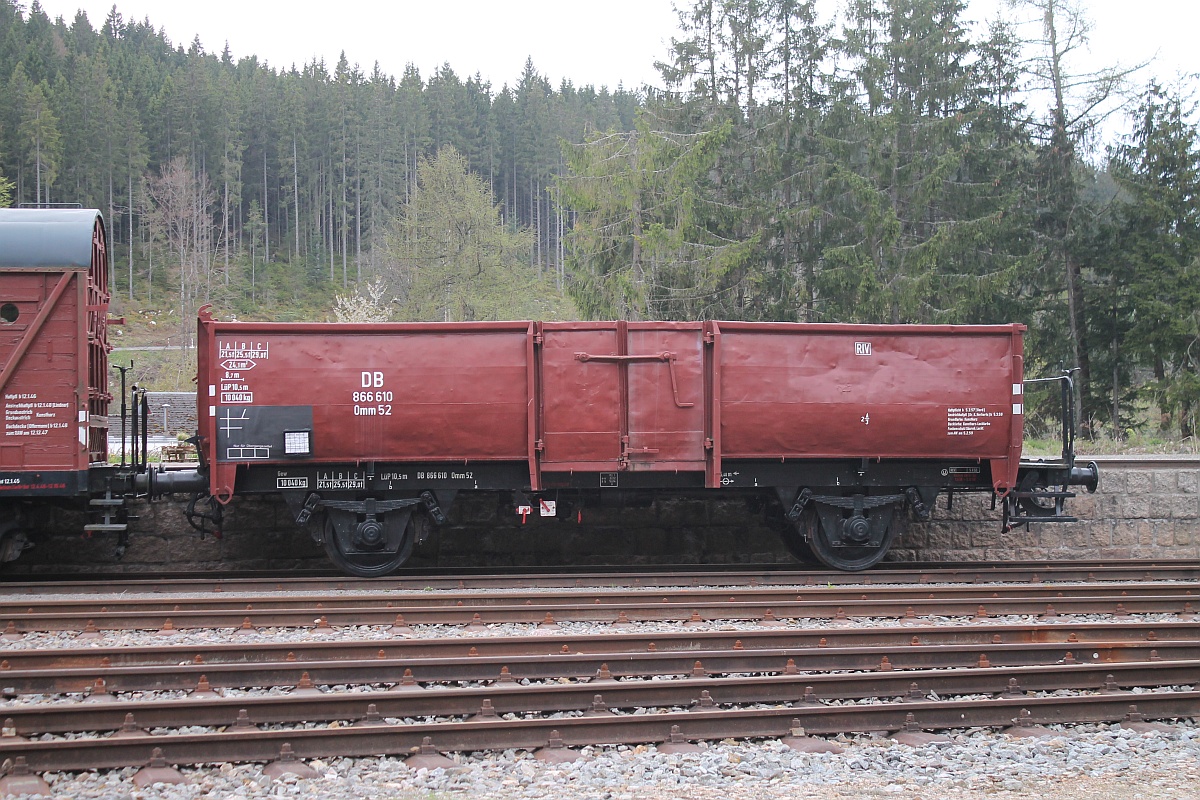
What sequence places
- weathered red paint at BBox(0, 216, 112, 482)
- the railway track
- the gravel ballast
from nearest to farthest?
1. the gravel ballast
2. the railway track
3. weathered red paint at BBox(0, 216, 112, 482)

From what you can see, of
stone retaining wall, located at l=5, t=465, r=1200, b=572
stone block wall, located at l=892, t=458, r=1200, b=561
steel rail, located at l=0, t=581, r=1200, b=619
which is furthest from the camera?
stone block wall, located at l=892, t=458, r=1200, b=561

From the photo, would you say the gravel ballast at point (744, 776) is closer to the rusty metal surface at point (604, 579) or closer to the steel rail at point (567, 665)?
the steel rail at point (567, 665)

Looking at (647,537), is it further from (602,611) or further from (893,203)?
(893,203)

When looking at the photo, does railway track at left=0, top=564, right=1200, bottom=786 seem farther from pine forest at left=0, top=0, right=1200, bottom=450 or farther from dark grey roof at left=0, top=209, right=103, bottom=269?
pine forest at left=0, top=0, right=1200, bottom=450

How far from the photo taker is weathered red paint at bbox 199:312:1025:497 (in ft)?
34.7

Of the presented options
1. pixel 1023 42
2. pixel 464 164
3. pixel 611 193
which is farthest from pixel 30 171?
pixel 1023 42

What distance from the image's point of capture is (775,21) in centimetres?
2847

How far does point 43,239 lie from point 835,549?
10094mm

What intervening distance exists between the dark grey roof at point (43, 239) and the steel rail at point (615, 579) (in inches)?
144

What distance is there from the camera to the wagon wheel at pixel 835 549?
11.4 metres

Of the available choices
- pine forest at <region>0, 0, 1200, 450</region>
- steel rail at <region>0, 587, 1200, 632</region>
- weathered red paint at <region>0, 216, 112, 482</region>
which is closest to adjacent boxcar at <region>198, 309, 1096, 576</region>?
weathered red paint at <region>0, 216, 112, 482</region>

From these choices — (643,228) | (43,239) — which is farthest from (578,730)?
(643,228)

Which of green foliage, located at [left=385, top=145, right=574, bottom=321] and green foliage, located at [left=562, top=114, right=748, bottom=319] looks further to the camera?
green foliage, located at [left=385, top=145, right=574, bottom=321]

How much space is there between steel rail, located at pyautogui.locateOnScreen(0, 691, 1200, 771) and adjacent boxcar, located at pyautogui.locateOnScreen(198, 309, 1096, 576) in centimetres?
491
